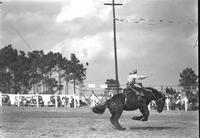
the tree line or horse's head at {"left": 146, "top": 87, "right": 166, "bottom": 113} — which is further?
the tree line

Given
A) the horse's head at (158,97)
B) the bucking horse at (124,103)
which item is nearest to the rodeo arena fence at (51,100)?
the horse's head at (158,97)

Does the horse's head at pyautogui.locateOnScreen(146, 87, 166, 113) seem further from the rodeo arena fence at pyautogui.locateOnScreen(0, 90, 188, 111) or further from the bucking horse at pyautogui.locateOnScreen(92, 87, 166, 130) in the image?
the rodeo arena fence at pyautogui.locateOnScreen(0, 90, 188, 111)

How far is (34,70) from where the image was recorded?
8925 cm

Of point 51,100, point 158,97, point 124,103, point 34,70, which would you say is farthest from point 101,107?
point 34,70

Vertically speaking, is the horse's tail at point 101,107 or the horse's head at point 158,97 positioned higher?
the horse's head at point 158,97

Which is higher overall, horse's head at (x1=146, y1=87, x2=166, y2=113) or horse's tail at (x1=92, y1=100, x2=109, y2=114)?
horse's head at (x1=146, y1=87, x2=166, y2=113)

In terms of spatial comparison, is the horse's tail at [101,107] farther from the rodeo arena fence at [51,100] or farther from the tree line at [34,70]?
the tree line at [34,70]

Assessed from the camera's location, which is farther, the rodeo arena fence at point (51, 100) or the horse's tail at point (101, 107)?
the rodeo arena fence at point (51, 100)

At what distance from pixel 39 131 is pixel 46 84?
75.3 m

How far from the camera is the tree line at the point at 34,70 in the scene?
83750 millimetres

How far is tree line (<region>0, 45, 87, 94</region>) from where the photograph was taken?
83750mm

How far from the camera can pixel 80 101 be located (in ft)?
142

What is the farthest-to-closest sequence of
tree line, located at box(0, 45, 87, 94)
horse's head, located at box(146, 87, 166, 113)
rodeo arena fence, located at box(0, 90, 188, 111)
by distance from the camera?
tree line, located at box(0, 45, 87, 94), rodeo arena fence, located at box(0, 90, 188, 111), horse's head, located at box(146, 87, 166, 113)

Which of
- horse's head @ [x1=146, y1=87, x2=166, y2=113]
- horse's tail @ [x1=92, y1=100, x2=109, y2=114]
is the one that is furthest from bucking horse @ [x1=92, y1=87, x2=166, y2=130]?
horse's head @ [x1=146, y1=87, x2=166, y2=113]
